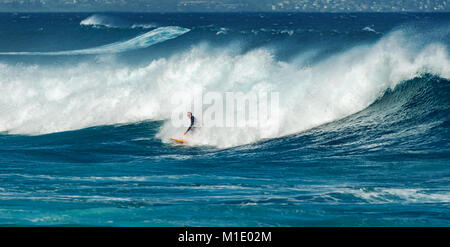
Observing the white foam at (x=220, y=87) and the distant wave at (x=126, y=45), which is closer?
the white foam at (x=220, y=87)

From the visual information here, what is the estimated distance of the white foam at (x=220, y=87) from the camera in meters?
17.5

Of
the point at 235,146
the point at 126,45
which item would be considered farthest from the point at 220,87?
the point at 126,45

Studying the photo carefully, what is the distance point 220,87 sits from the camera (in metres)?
21.7

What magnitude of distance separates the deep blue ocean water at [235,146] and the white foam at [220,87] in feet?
0.19

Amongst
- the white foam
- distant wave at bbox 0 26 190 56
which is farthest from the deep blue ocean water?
distant wave at bbox 0 26 190 56

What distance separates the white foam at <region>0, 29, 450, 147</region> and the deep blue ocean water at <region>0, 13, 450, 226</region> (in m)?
0.06

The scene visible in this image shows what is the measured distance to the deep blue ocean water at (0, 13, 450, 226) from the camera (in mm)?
8492

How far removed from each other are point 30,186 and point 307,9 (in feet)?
510

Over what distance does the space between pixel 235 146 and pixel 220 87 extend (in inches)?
262

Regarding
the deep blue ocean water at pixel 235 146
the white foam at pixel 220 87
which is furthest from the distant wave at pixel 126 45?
the white foam at pixel 220 87

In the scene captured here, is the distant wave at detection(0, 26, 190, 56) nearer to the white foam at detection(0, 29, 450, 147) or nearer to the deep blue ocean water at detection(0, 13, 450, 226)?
the deep blue ocean water at detection(0, 13, 450, 226)

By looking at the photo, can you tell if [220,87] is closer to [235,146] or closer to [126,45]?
[235,146]

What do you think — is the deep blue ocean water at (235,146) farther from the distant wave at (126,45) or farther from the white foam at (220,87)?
the distant wave at (126,45)
